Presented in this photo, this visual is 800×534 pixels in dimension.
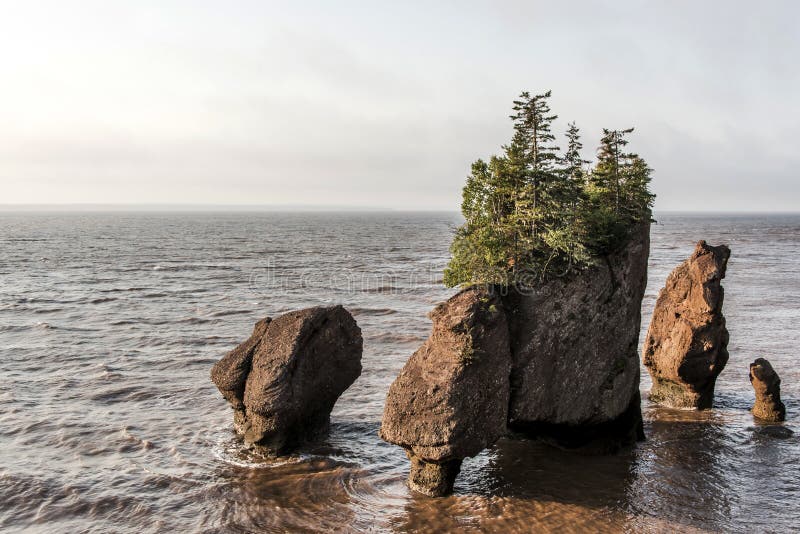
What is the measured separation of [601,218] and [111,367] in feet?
105

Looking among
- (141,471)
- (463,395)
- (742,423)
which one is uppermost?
(463,395)

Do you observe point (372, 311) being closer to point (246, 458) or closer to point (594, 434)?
point (246, 458)

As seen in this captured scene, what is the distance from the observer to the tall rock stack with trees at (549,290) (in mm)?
22594

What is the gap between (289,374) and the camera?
25.0 metres

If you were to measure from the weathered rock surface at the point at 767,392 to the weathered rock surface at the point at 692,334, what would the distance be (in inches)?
73.4

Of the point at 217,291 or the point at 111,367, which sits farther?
the point at 217,291

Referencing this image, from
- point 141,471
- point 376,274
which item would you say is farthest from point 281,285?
point 141,471

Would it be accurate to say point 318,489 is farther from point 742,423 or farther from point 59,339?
point 59,339

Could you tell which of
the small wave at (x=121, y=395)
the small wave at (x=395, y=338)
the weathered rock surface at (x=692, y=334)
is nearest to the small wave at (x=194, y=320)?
the small wave at (x=395, y=338)

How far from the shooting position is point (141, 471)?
81.1 feet

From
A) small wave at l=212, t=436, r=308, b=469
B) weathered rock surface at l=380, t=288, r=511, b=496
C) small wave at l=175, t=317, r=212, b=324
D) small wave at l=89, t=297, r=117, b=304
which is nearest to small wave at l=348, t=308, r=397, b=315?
small wave at l=175, t=317, r=212, b=324

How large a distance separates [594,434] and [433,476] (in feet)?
26.0

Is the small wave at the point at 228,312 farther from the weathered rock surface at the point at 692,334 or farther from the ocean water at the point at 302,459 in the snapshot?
the weathered rock surface at the point at 692,334

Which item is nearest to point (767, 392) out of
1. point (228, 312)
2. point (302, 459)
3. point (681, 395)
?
point (681, 395)
